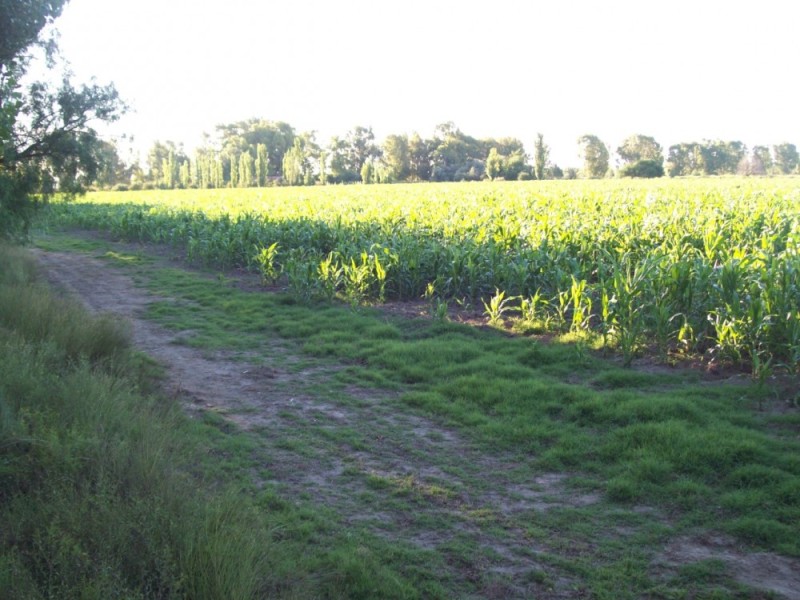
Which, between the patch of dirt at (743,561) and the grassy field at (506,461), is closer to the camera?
the patch of dirt at (743,561)

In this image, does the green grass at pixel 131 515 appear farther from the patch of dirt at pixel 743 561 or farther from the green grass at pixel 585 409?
the green grass at pixel 585 409

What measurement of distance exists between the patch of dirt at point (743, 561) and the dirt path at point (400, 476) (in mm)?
12

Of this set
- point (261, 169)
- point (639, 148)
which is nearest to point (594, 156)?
point (639, 148)

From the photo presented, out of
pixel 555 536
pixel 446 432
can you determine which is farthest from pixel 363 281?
pixel 555 536

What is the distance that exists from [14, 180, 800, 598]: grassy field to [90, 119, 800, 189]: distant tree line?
73.0 meters

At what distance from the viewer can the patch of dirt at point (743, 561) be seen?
13.1 ft

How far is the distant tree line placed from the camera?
8850 centimetres

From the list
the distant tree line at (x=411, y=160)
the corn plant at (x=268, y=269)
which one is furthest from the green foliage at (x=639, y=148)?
the corn plant at (x=268, y=269)

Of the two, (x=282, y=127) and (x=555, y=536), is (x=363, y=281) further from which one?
(x=282, y=127)

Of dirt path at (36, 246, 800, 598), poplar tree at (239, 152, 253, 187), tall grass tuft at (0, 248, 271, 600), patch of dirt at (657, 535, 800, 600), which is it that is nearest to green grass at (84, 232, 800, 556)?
patch of dirt at (657, 535, 800, 600)

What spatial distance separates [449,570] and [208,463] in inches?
91.5

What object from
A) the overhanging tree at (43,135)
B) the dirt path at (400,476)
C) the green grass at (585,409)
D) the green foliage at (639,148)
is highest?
the green foliage at (639,148)

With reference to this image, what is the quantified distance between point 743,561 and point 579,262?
26.5 feet

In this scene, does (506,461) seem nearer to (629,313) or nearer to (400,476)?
(400,476)
